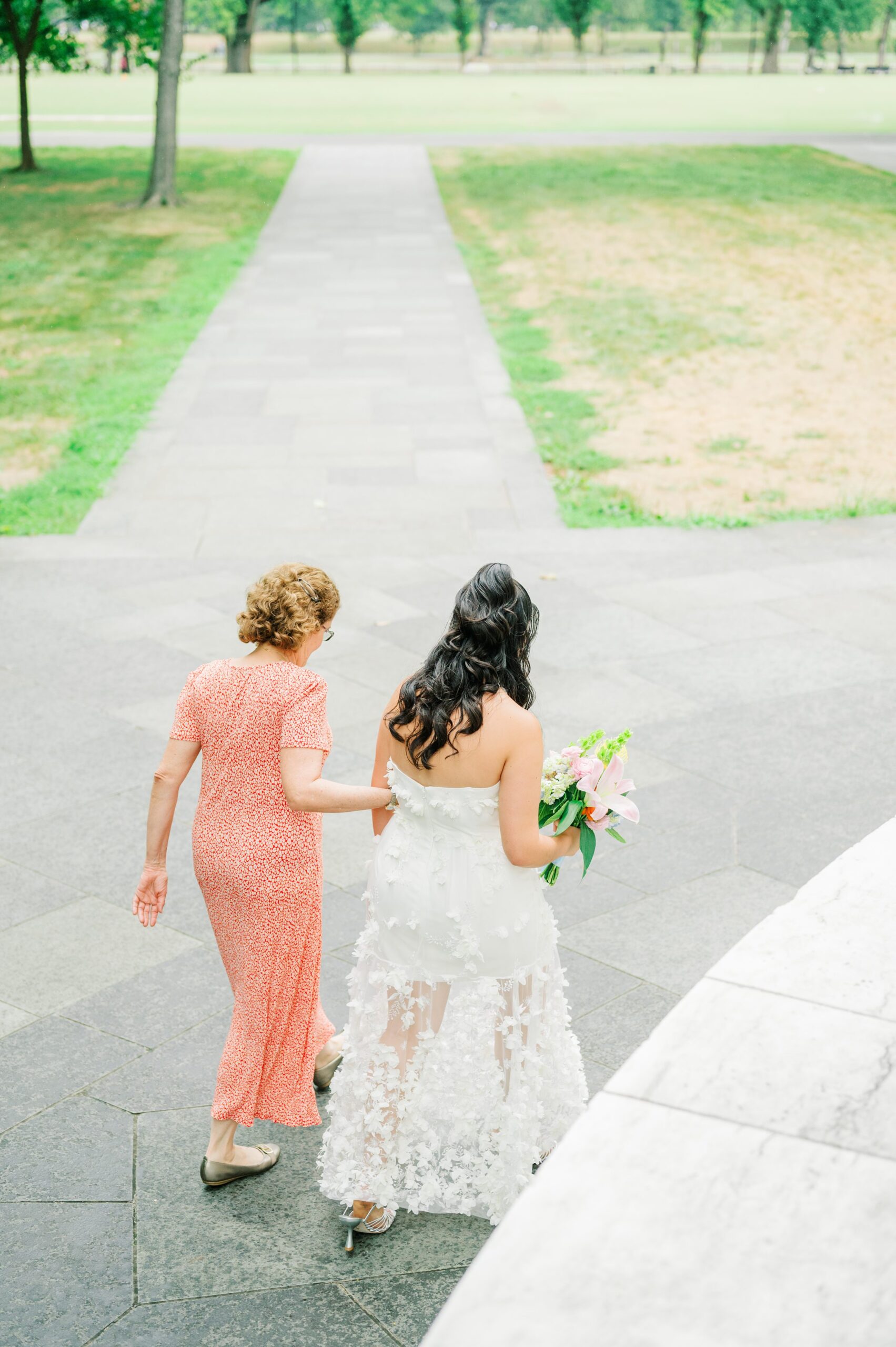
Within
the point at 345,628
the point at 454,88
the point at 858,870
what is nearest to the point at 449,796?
the point at 858,870

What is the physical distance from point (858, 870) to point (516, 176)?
30.6m

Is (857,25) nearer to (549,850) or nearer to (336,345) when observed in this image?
(336,345)

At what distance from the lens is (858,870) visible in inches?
146

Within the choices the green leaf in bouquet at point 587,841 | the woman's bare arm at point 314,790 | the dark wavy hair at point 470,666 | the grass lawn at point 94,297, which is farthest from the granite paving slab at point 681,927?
the grass lawn at point 94,297

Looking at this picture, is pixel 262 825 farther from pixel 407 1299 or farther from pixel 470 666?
pixel 407 1299

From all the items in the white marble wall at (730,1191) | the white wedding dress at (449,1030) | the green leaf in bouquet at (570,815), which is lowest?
the white wedding dress at (449,1030)

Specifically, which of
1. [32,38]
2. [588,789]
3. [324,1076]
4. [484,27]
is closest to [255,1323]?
[324,1076]

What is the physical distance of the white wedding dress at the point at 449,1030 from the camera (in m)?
3.39

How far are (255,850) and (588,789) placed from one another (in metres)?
0.93

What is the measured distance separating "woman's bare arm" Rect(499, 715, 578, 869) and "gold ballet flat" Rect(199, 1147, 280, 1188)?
4.00ft

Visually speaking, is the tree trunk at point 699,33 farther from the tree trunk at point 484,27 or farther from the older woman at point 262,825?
the older woman at point 262,825

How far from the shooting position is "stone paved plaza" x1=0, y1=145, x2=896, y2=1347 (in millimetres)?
3418

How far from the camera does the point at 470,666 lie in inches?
127

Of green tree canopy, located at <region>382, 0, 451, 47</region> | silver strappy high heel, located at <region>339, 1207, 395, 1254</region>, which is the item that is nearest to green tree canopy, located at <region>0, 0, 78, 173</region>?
silver strappy high heel, located at <region>339, 1207, 395, 1254</region>
